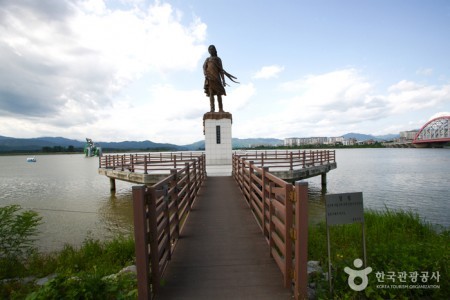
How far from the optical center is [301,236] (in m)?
3.05

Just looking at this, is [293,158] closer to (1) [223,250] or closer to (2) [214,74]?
(2) [214,74]

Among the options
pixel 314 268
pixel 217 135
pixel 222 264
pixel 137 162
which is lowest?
pixel 314 268

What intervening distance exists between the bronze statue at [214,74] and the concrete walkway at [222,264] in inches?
559

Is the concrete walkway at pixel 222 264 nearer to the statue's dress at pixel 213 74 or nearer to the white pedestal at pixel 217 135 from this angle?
the white pedestal at pixel 217 135

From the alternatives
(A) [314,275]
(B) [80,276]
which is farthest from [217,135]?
(B) [80,276]

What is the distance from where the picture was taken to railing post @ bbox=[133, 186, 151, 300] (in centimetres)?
296

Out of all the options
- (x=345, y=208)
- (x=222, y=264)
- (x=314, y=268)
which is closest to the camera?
(x=345, y=208)

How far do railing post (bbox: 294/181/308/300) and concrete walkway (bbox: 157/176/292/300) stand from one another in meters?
0.25

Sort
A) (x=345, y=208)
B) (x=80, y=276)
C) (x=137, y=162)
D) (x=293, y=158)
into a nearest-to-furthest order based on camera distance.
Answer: (x=345, y=208), (x=80, y=276), (x=293, y=158), (x=137, y=162)

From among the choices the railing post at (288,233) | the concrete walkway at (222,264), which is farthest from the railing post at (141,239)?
the railing post at (288,233)

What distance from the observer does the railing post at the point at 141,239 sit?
2.96 metres

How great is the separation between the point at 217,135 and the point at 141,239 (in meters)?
17.0

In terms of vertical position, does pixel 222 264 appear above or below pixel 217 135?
below

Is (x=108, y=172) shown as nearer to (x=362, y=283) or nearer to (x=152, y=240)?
(x=152, y=240)
